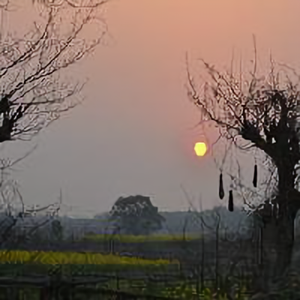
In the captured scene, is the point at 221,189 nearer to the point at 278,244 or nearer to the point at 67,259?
the point at 278,244

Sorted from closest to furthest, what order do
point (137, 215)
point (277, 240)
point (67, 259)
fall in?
point (277, 240)
point (67, 259)
point (137, 215)

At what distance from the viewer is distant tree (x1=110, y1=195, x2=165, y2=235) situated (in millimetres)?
13750

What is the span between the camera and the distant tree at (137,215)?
13750 millimetres

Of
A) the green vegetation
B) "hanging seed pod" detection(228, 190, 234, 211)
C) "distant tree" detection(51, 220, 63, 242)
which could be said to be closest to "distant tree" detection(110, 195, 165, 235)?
the green vegetation

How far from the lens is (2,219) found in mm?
9867

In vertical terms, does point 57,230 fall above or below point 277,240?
above

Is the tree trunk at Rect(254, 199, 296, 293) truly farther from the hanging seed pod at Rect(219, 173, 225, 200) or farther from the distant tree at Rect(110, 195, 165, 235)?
the distant tree at Rect(110, 195, 165, 235)

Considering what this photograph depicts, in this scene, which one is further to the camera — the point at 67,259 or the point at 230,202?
the point at 67,259

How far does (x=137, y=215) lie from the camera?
15422mm

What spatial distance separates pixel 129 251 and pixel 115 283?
2083 mm

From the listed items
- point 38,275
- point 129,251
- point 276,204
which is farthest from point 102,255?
point 276,204

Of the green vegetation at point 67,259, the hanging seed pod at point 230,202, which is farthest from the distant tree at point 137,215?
the hanging seed pod at point 230,202

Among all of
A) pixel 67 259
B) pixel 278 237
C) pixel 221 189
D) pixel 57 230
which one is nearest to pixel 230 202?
pixel 221 189

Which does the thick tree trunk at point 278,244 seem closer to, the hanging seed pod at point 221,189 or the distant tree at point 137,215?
the hanging seed pod at point 221,189
